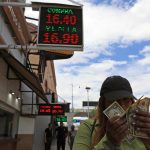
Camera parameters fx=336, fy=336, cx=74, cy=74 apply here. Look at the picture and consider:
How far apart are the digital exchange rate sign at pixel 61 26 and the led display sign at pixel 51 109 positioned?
30.2 feet

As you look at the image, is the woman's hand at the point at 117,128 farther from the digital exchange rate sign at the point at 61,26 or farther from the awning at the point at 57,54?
the awning at the point at 57,54

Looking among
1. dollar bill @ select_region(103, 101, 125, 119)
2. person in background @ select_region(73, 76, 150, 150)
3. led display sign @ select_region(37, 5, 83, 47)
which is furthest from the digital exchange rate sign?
dollar bill @ select_region(103, 101, 125, 119)

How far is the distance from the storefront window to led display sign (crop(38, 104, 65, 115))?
3254 millimetres

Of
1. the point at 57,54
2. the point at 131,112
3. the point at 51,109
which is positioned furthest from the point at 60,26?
the point at 51,109

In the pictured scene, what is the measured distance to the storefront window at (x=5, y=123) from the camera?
1200 centimetres

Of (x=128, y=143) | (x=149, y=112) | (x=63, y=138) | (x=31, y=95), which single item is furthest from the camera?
(x=63, y=138)

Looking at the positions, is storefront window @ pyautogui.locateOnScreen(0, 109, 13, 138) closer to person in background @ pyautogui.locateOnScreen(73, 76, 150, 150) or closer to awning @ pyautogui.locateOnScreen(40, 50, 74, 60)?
awning @ pyautogui.locateOnScreen(40, 50, 74, 60)

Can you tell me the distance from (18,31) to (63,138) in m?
10.4

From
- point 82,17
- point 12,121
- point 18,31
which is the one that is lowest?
point 12,121

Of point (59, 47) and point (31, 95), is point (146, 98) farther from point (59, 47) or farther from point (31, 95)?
point (31, 95)

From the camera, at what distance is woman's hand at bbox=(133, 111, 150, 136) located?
2.05 meters

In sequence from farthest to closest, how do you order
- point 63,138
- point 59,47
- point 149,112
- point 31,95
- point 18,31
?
1. point 63,138
2. point 31,95
3. point 18,31
4. point 59,47
5. point 149,112

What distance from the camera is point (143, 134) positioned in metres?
2.11

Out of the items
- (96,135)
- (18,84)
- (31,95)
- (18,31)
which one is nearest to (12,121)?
(18,84)
